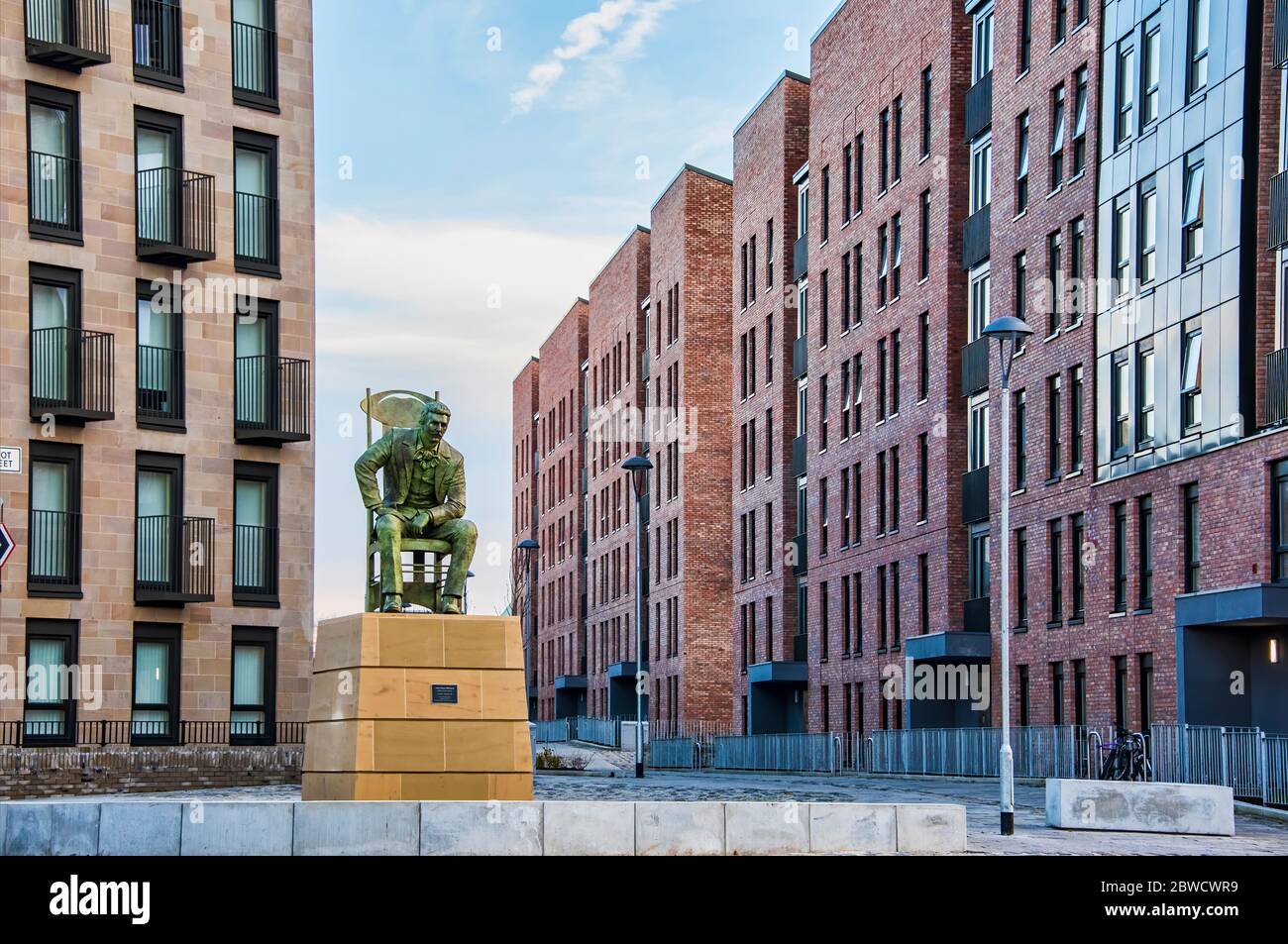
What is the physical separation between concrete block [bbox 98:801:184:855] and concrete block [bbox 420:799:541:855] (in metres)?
2.42

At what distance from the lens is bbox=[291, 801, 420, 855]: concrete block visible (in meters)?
19.2

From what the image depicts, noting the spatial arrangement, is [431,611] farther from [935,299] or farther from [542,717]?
[542,717]

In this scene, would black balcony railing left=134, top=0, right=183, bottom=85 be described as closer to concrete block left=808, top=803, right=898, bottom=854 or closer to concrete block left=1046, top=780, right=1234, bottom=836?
concrete block left=1046, top=780, right=1234, bottom=836

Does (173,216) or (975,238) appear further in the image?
(975,238)

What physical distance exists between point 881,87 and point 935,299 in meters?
8.35

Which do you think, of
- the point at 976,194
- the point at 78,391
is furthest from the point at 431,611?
the point at 976,194

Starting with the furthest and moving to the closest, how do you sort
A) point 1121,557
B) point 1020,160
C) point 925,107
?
point 925,107 → point 1020,160 → point 1121,557

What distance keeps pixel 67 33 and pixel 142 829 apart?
25.2 meters

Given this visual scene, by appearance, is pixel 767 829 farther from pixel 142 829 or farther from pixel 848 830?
pixel 142 829

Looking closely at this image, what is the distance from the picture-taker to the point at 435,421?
895 inches

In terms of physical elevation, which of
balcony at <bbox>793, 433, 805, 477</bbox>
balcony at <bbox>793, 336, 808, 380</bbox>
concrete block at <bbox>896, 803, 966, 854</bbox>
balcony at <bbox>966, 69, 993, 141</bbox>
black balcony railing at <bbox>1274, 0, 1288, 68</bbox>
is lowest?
concrete block at <bbox>896, 803, 966, 854</bbox>

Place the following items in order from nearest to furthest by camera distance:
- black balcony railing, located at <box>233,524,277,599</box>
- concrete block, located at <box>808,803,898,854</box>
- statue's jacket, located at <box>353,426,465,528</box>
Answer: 1. concrete block, located at <box>808,803,898,854</box>
2. statue's jacket, located at <box>353,426,465,528</box>
3. black balcony railing, located at <box>233,524,277,599</box>

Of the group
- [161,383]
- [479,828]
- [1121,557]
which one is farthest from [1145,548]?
[479,828]

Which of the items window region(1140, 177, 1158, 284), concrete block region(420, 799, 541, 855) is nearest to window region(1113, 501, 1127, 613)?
window region(1140, 177, 1158, 284)
